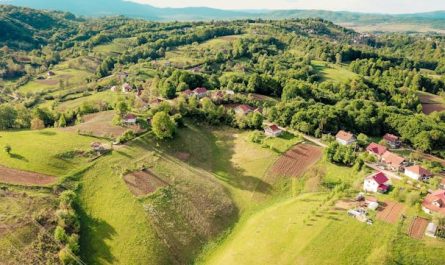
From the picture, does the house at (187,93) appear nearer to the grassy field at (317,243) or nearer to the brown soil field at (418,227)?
the grassy field at (317,243)

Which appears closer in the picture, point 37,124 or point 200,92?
point 37,124

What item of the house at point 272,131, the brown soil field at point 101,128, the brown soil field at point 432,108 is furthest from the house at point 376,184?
the brown soil field at point 432,108

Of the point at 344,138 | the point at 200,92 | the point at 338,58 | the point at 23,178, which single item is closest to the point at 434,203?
the point at 344,138

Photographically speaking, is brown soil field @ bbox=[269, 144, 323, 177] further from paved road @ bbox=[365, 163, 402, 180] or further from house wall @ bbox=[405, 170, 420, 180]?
house wall @ bbox=[405, 170, 420, 180]

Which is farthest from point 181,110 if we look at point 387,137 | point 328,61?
point 328,61

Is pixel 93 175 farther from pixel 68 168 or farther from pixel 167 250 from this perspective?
pixel 167 250

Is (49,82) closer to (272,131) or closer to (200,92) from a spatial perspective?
(200,92)

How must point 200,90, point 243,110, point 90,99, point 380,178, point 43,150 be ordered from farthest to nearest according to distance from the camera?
point 90,99
point 200,90
point 243,110
point 43,150
point 380,178
